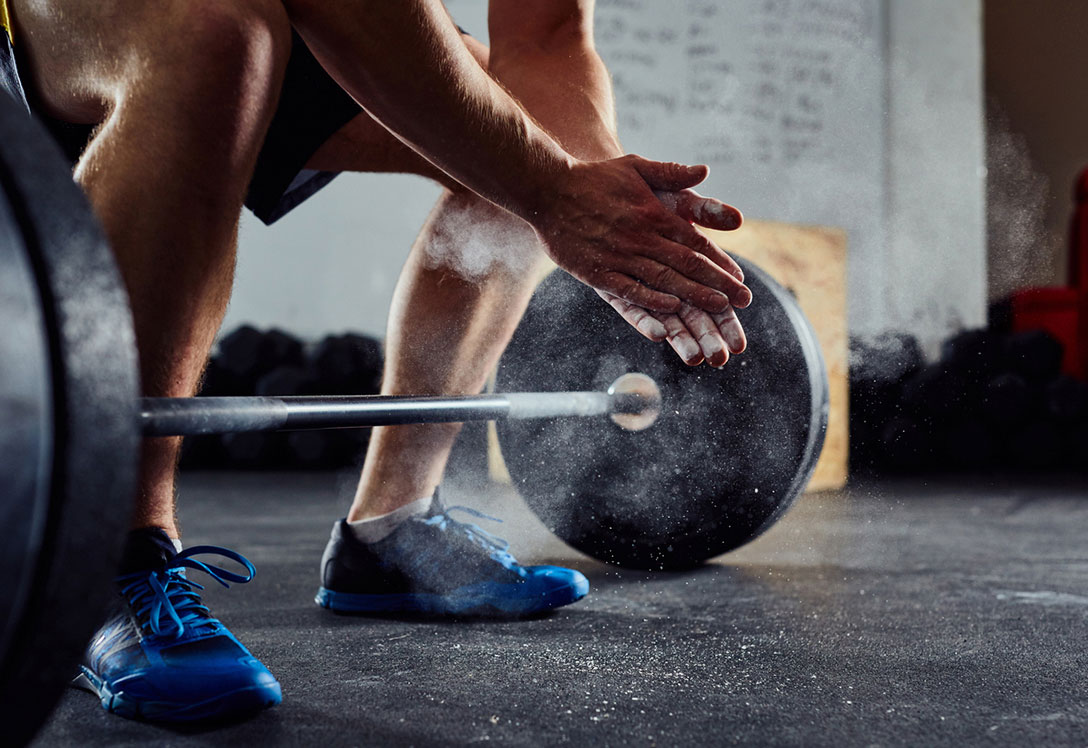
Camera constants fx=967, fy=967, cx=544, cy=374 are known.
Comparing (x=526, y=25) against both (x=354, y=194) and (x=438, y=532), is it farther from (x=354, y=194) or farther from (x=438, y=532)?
(x=354, y=194)

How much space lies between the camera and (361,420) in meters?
0.78

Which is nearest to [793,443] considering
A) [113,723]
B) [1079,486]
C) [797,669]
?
[797,669]

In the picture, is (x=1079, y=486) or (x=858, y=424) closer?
(x=1079, y=486)

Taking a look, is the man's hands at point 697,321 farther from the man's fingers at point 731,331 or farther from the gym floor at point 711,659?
the gym floor at point 711,659

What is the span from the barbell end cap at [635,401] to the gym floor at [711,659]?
197mm

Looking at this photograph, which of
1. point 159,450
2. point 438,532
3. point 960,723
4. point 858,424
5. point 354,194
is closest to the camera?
point 960,723

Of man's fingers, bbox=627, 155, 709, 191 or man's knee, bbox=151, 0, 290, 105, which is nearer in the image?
man's knee, bbox=151, 0, 290, 105

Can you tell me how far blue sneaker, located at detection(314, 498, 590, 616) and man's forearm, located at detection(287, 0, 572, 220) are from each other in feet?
1.30

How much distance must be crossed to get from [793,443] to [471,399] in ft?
1.28

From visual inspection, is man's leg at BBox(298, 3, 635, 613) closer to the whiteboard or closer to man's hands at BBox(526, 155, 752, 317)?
man's hands at BBox(526, 155, 752, 317)

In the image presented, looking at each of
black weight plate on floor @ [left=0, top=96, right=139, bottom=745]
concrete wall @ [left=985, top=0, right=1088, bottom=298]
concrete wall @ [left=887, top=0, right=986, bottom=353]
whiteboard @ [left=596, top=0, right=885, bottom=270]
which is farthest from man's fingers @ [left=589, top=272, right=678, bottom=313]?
concrete wall @ [left=985, top=0, right=1088, bottom=298]

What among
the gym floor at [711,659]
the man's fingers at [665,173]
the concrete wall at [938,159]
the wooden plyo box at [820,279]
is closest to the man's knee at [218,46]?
the man's fingers at [665,173]

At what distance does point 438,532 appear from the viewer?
1042mm

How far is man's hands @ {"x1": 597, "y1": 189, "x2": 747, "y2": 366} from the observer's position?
2.99 ft
